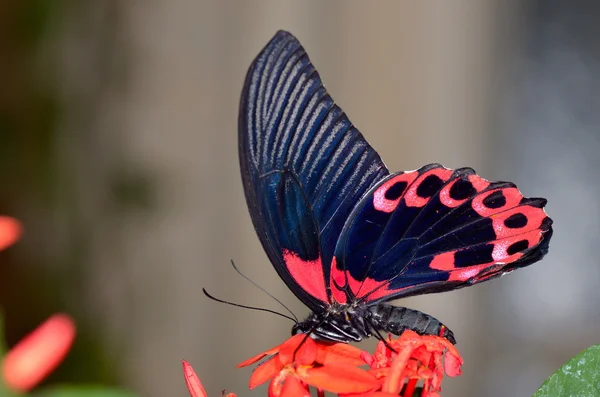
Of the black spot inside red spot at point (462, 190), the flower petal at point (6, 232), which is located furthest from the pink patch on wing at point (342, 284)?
the flower petal at point (6, 232)

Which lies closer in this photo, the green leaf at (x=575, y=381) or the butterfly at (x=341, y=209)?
the green leaf at (x=575, y=381)

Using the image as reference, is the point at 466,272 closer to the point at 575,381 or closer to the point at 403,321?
the point at 403,321

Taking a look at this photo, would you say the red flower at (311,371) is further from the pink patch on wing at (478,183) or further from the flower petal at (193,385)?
the pink patch on wing at (478,183)

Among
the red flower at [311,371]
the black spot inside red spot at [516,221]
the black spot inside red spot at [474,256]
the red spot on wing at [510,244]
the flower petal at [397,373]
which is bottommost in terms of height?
the red flower at [311,371]

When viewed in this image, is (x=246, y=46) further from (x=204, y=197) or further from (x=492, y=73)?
(x=492, y=73)

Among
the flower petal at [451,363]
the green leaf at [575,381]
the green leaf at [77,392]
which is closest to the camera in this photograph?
the green leaf at [77,392]

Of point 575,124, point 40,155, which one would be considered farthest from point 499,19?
point 40,155
